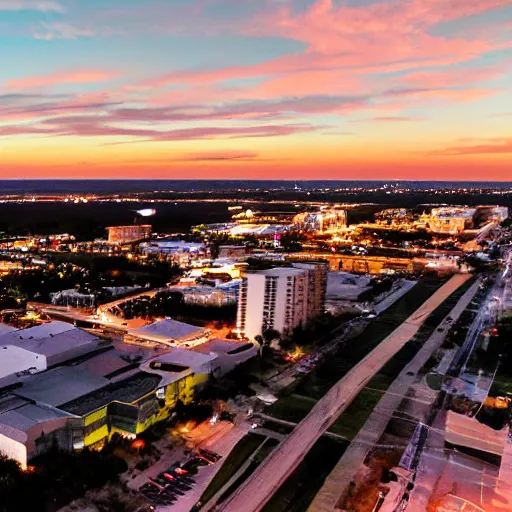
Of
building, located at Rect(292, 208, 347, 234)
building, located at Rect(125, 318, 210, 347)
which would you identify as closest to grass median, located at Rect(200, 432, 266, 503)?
building, located at Rect(125, 318, 210, 347)

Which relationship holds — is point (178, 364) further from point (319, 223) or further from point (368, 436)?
point (319, 223)

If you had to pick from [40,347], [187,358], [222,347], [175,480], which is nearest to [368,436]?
[175,480]

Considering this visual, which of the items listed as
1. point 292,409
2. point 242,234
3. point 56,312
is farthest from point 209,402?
point 242,234

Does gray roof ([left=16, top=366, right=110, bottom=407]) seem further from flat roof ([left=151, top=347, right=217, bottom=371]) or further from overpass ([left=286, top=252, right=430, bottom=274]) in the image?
overpass ([left=286, top=252, right=430, bottom=274])

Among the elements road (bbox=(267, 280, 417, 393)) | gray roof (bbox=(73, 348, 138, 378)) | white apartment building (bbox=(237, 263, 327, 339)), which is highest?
white apartment building (bbox=(237, 263, 327, 339))

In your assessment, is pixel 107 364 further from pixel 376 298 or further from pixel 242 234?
pixel 242 234

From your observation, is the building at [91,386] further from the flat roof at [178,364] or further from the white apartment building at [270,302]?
the white apartment building at [270,302]
